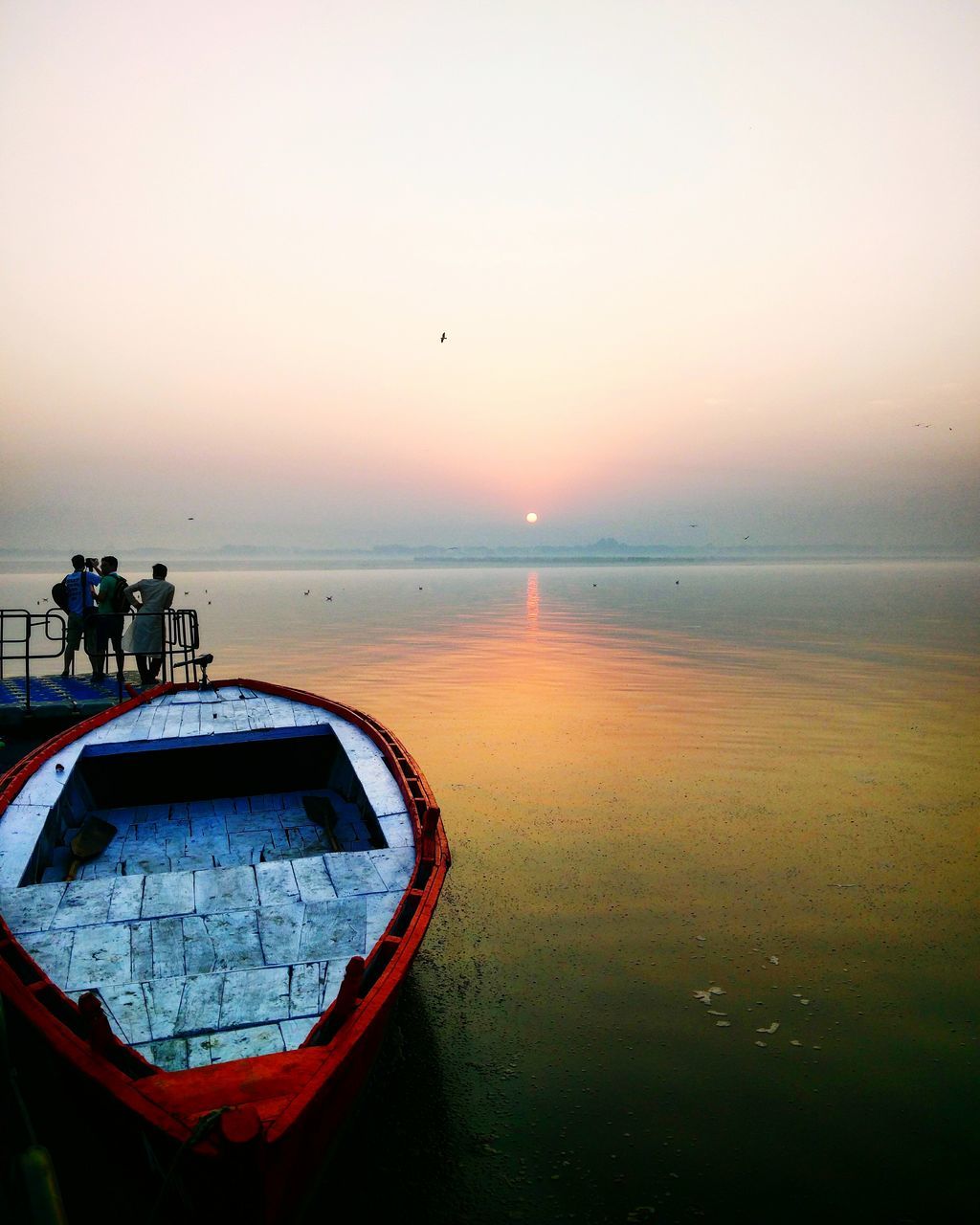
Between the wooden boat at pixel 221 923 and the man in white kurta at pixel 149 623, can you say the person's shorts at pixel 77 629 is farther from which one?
the wooden boat at pixel 221 923

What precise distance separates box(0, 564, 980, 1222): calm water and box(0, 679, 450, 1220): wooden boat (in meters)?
1.66

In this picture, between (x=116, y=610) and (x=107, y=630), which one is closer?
(x=116, y=610)

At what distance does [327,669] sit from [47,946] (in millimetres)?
26900

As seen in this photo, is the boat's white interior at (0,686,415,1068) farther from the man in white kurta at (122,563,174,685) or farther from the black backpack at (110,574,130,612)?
the black backpack at (110,574,130,612)

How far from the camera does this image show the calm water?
5.89 m

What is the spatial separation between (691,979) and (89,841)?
6.84 meters

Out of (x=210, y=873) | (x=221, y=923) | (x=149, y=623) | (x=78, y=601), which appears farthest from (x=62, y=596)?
(x=221, y=923)

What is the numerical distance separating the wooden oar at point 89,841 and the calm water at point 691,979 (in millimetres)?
3719

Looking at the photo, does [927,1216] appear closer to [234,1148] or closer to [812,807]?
[234,1148]

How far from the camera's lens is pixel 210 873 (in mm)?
7016

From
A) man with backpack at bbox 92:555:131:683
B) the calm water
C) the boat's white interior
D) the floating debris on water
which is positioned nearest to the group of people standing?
man with backpack at bbox 92:555:131:683

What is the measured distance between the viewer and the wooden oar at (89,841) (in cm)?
819

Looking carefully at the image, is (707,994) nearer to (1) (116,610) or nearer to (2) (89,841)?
(2) (89,841)

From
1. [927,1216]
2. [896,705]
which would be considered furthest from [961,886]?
[896,705]
